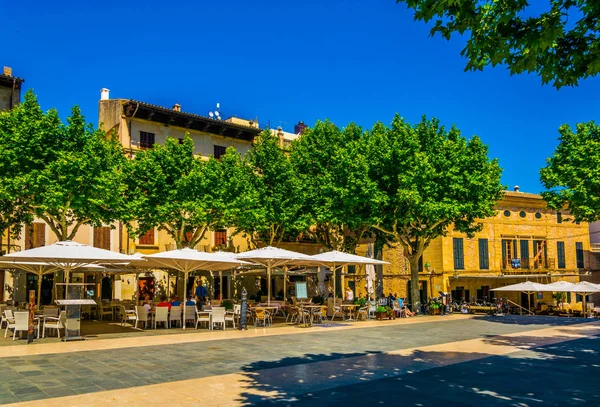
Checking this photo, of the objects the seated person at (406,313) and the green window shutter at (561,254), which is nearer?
the seated person at (406,313)

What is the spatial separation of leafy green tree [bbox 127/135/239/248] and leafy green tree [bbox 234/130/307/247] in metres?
1.80

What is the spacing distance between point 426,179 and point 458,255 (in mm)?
15367

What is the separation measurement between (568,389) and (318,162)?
73.6 ft

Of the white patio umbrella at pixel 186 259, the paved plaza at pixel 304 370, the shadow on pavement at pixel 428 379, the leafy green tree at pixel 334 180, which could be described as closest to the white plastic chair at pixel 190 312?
the white patio umbrella at pixel 186 259

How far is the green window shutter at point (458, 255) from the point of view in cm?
3938

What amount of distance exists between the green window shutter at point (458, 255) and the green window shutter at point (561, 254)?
9.06 metres

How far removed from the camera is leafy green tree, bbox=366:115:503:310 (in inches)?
1022

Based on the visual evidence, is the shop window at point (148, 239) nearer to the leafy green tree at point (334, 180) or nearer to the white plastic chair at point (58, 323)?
the leafy green tree at point (334, 180)

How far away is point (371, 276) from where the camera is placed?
29203mm

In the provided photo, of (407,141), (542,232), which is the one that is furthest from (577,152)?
(542,232)

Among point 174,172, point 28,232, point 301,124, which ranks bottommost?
point 28,232

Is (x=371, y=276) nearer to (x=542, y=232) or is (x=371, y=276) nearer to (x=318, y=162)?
(x=318, y=162)

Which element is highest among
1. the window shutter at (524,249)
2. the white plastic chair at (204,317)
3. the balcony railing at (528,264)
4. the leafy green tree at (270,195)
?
the leafy green tree at (270,195)

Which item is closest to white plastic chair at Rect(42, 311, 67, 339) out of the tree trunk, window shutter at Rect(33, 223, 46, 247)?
window shutter at Rect(33, 223, 46, 247)
